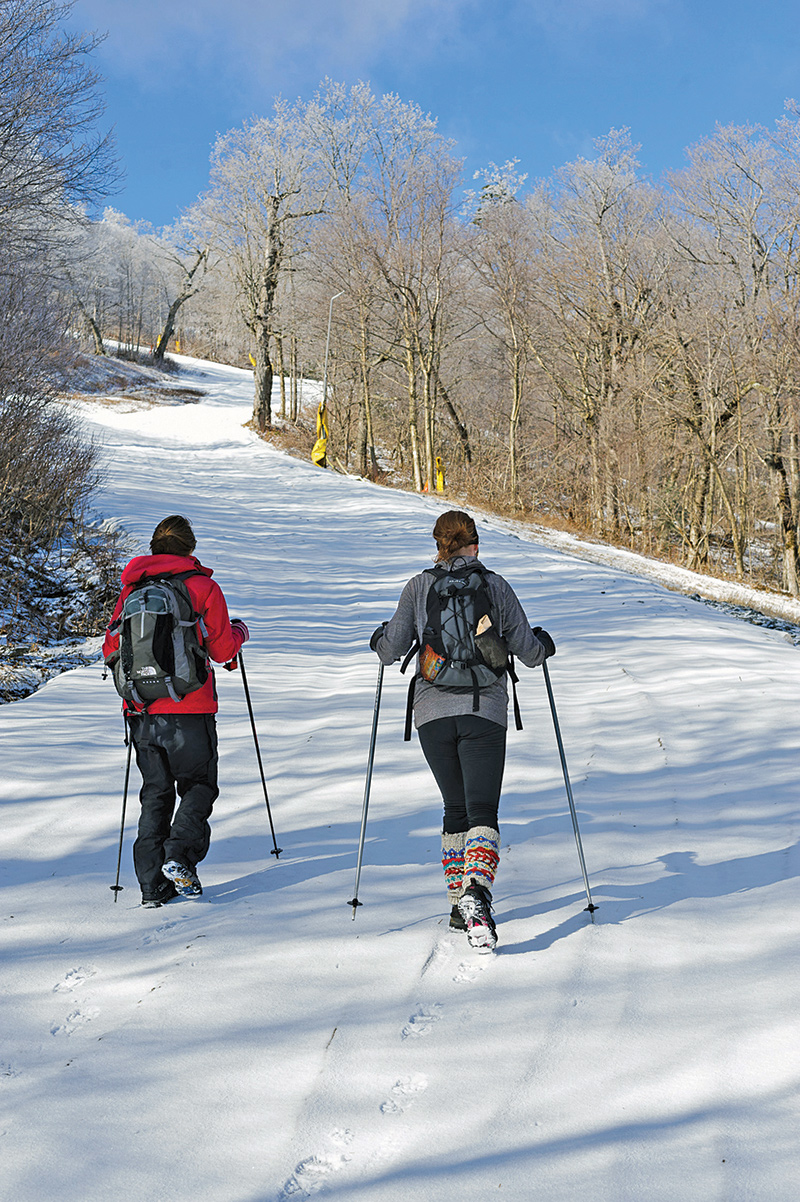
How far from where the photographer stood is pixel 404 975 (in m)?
3.46

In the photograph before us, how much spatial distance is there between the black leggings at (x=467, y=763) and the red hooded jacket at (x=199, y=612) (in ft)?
3.52

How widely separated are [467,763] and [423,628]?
2.05ft

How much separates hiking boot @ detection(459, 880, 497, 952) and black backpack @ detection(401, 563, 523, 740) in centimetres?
77

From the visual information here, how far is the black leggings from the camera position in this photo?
3686mm

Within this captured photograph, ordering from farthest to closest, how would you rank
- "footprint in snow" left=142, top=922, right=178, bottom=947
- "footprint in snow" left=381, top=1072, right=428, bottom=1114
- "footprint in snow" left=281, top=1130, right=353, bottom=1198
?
"footprint in snow" left=142, top=922, right=178, bottom=947 < "footprint in snow" left=381, top=1072, right=428, bottom=1114 < "footprint in snow" left=281, top=1130, right=353, bottom=1198

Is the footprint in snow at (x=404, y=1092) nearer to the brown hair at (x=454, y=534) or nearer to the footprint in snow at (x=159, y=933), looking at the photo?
the footprint in snow at (x=159, y=933)

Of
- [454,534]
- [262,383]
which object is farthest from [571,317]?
[454,534]

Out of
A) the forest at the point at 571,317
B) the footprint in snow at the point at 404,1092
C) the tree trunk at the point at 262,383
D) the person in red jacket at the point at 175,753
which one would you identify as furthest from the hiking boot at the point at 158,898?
the tree trunk at the point at 262,383

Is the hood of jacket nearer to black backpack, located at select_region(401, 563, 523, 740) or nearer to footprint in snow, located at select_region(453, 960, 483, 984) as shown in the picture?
black backpack, located at select_region(401, 563, 523, 740)

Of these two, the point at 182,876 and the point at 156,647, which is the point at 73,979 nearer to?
the point at 182,876

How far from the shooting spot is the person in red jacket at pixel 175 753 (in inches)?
159

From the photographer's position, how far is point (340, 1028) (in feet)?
10.2

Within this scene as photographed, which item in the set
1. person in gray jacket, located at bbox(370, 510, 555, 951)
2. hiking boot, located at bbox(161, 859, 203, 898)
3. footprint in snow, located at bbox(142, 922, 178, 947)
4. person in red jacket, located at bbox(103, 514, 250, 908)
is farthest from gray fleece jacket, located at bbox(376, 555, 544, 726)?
footprint in snow, located at bbox(142, 922, 178, 947)

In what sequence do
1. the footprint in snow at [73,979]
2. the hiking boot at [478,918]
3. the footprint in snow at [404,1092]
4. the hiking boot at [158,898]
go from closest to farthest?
the footprint in snow at [404,1092], the footprint in snow at [73,979], the hiking boot at [478,918], the hiking boot at [158,898]
